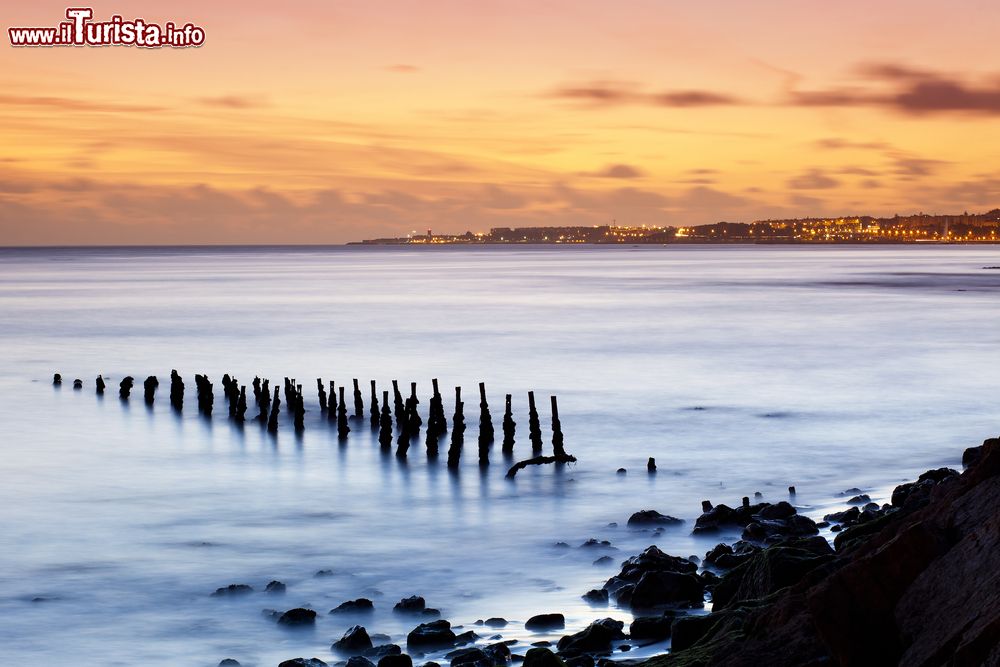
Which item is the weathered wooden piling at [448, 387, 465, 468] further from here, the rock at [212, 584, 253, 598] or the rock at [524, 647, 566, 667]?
the rock at [524, 647, 566, 667]

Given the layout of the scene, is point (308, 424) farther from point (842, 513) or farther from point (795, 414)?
point (842, 513)

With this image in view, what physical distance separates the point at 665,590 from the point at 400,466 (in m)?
11.8

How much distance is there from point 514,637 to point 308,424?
17914 mm

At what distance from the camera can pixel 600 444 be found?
87.9ft

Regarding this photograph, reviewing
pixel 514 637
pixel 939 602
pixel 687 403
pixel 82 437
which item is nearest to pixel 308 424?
pixel 82 437

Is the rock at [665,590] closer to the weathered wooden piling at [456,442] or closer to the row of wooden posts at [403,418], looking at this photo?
the row of wooden posts at [403,418]

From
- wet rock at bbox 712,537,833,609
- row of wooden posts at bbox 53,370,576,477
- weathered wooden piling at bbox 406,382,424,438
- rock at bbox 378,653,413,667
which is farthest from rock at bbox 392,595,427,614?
weathered wooden piling at bbox 406,382,424,438

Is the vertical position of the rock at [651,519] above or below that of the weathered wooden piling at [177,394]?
below

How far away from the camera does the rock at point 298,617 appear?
13.4m

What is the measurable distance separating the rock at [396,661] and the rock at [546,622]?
2286mm

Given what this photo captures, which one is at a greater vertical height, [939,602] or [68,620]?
[939,602]

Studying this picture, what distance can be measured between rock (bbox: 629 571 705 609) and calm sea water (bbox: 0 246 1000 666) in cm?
32

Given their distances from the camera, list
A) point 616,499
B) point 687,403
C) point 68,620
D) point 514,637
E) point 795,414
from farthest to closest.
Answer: point 687,403 < point 795,414 < point 616,499 < point 68,620 < point 514,637

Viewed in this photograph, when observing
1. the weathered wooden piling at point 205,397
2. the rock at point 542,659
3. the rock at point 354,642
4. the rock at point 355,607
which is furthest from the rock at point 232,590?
the weathered wooden piling at point 205,397
